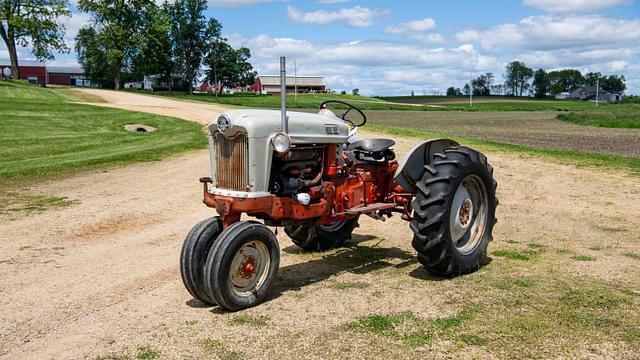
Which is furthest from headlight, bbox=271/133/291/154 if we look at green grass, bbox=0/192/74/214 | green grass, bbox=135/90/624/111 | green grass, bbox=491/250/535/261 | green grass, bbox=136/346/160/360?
→ green grass, bbox=135/90/624/111

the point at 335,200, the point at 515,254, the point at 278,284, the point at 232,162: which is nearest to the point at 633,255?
the point at 515,254

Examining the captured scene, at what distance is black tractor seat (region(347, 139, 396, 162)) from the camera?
720 cm

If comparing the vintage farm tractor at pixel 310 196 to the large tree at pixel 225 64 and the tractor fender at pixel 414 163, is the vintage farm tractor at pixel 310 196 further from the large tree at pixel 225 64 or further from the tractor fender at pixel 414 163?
the large tree at pixel 225 64

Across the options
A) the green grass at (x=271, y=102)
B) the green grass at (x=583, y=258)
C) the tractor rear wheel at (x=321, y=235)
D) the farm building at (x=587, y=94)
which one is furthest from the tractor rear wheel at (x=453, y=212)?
the farm building at (x=587, y=94)

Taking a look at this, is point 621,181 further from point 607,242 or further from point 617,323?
point 617,323

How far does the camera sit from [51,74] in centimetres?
12038

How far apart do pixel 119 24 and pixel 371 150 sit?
227 ft

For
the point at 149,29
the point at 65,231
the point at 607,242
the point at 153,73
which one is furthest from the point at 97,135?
the point at 153,73

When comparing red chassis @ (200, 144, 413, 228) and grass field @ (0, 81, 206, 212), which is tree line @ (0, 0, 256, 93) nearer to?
grass field @ (0, 81, 206, 212)

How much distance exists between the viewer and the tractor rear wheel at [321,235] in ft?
25.0

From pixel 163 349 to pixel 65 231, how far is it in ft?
15.5

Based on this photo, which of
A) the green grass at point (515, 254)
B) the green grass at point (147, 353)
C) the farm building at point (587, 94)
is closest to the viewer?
the green grass at point (147, 353)

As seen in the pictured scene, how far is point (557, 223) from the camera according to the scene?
369 inches

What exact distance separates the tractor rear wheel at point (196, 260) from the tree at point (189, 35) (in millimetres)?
87275
